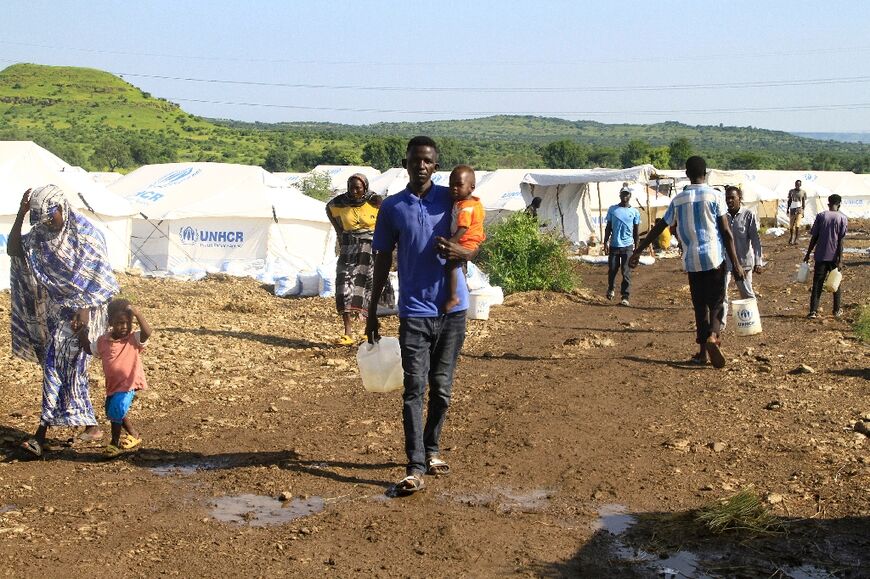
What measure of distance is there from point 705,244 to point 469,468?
11.7 feet

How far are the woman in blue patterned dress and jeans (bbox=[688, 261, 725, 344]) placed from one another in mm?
4589

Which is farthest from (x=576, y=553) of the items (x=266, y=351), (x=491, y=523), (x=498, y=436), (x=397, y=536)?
(x=266, y=351)

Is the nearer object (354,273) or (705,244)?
(705,244)

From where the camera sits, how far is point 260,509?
4797 mm

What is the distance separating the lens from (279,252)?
1731cm

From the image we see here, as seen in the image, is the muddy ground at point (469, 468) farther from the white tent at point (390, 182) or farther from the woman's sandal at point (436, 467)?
the white tent at point (390, 182)

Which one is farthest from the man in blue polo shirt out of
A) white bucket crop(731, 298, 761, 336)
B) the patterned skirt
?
white bucket crop(731, 298, 761, 336)

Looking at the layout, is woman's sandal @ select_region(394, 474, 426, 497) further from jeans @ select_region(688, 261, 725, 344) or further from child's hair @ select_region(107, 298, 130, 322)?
jeans @ select_region(688, 261, 725, 344)

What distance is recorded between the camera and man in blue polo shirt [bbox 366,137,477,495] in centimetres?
505

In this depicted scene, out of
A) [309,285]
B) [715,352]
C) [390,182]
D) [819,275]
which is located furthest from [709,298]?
[390,182]

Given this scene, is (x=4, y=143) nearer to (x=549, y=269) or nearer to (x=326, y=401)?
(x=549, y=269)

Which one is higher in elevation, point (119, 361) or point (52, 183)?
point (52, 183)

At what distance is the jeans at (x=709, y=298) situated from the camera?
8188mm

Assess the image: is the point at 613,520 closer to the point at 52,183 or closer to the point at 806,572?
the point at 806,572
